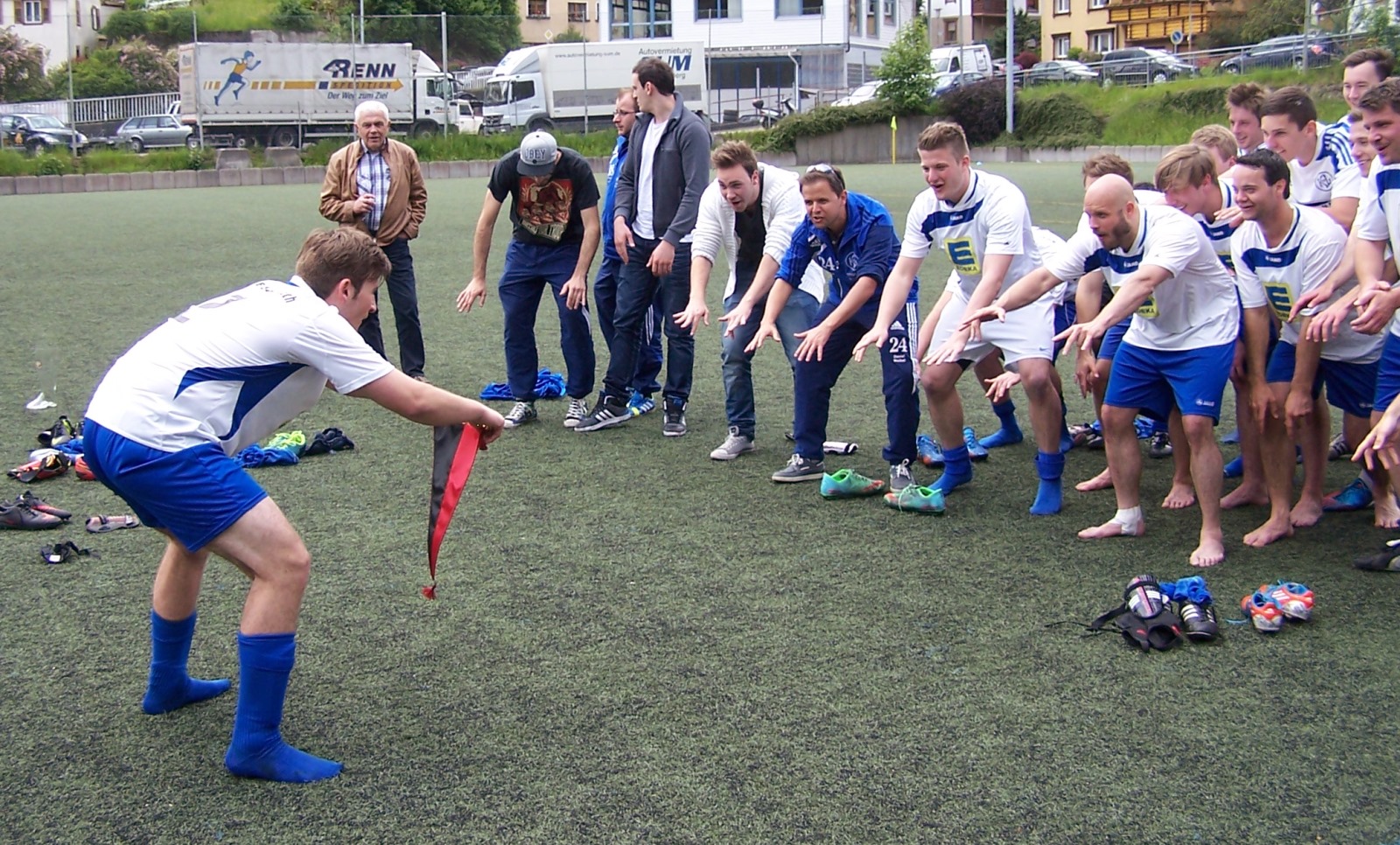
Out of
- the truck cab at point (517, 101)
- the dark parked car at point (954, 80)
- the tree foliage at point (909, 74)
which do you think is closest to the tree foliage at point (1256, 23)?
the dark parked car at point (954, 80)

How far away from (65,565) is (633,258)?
351 cm

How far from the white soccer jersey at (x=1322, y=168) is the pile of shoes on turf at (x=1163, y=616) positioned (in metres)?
2.47

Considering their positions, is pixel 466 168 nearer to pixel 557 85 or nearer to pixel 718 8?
pixel 557 85

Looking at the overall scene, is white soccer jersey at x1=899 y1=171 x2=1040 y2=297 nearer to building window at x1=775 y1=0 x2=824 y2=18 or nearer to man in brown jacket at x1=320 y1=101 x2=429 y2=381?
man in brown jacket at x1=320 y1=101 x2=429 y2=381

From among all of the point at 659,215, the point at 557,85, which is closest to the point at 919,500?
the point at 659,215

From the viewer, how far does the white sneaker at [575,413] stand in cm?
783

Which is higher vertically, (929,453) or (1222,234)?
(1222,234)

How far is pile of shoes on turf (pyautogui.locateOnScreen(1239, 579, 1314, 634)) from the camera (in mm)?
4465

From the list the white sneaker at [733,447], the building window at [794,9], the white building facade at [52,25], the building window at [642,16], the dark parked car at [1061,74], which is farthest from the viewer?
the building window at [642,16]

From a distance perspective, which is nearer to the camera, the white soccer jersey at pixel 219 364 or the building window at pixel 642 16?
the white soccer jersey at pixel 219 364

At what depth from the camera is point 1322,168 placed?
6176mm

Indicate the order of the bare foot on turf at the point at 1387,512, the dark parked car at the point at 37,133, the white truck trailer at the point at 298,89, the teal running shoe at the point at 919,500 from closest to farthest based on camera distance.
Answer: the bare foot on turf at the point at 1387,512, the teal running shoe at the point at 919,500, the dark parked car at the point at 37,133, the white truck trailer at the point at 298,89

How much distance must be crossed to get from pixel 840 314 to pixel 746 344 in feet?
3.13

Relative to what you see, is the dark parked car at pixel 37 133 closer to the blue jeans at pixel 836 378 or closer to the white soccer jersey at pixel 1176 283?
the blue jeans at pixel 836 378
